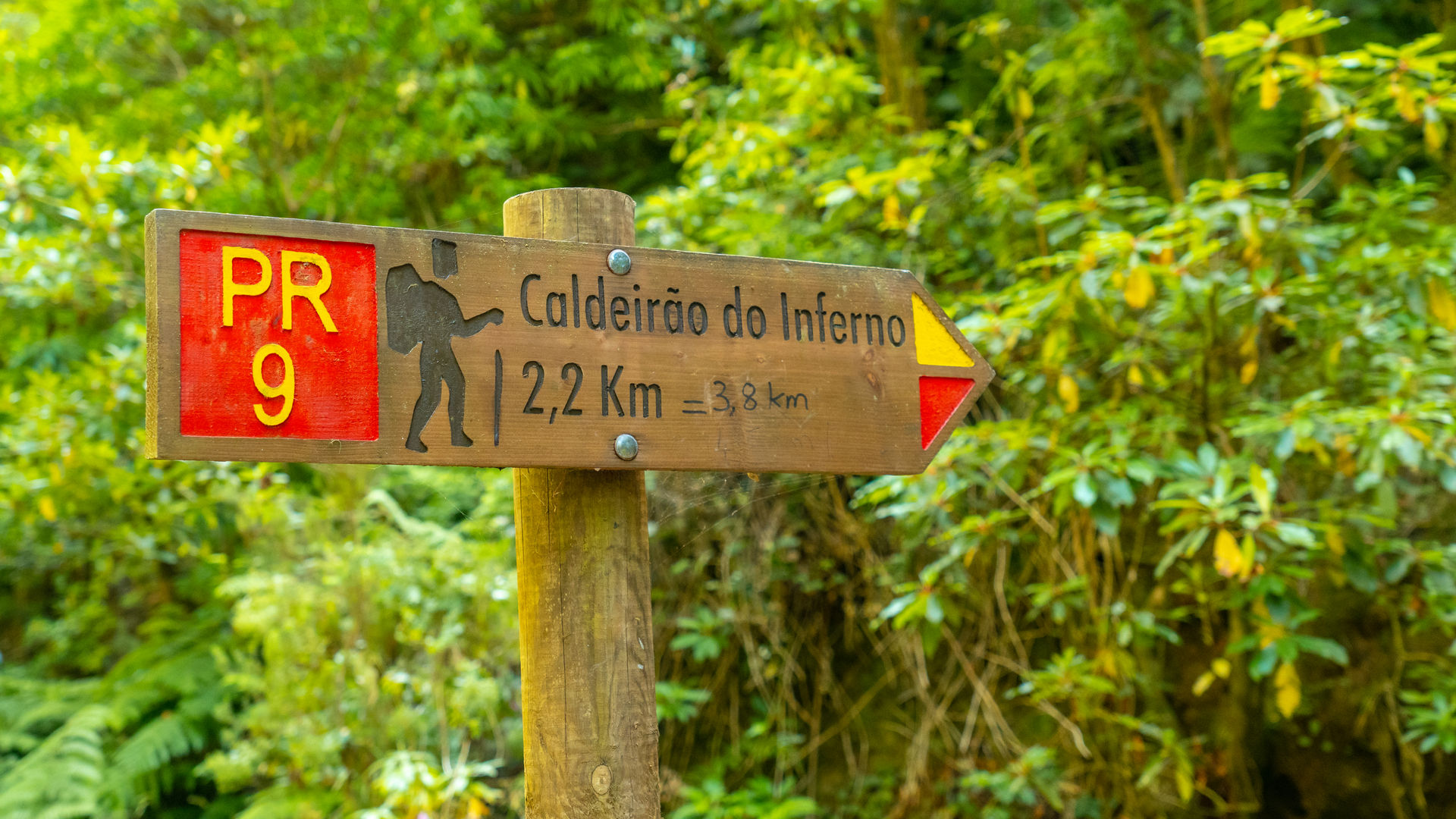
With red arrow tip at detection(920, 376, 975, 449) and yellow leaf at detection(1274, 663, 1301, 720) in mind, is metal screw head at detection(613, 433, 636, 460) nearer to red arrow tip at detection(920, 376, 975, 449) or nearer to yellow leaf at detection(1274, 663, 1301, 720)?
red arrow tip at detection(920, 376, 975, 449)

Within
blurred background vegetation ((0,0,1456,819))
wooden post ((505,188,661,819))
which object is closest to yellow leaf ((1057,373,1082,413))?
blurred background vegetation ((0,0,1456,819))

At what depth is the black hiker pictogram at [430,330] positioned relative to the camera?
1.08 metres

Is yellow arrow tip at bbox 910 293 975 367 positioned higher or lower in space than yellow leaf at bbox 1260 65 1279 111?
lower

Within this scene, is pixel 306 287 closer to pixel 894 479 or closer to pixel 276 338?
pixel 276 338

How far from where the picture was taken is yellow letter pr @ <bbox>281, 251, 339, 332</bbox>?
3.39 ft

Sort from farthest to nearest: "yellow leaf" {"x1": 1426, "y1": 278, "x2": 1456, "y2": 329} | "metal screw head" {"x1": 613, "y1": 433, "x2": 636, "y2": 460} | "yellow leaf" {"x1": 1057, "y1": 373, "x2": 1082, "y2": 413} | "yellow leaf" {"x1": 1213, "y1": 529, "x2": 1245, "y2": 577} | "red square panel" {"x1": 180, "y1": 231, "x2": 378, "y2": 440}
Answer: "yellow leaf" {"x1": 1057, "y1": 373, "x2": 1082, "y2": 413} < "yellow leaf" {"x1": 1426, "y1": 278, "x2": 1456, "y2": 329} < "yellow leaf" {"x1": 1213, "y1": 529, "x2": 1245, "y2": 577} < "metal screw head" {"x1": 613, "y1": 433, "x2": 636, "y2": 460} < "red square panel" {"x1": 180, "y1": 231, "x2": 378, "y2": 440}

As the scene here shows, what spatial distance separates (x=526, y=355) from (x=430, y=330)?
110 millimetres

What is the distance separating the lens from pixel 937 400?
4.64 feet

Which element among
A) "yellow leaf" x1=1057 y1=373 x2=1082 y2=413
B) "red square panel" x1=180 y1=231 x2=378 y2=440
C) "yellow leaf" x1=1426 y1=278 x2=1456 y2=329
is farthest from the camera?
"yellow leaf" x1=1057 y1=373 x2=1082 y2=413

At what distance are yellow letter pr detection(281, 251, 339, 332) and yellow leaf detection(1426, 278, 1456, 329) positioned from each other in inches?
96.6

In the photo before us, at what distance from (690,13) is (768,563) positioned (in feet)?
8.62

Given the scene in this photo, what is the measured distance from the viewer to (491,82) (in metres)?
5.15

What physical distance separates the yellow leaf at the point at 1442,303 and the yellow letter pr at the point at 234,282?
8.24 feet

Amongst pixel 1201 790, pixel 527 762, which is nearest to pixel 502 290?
pixel 527 762
